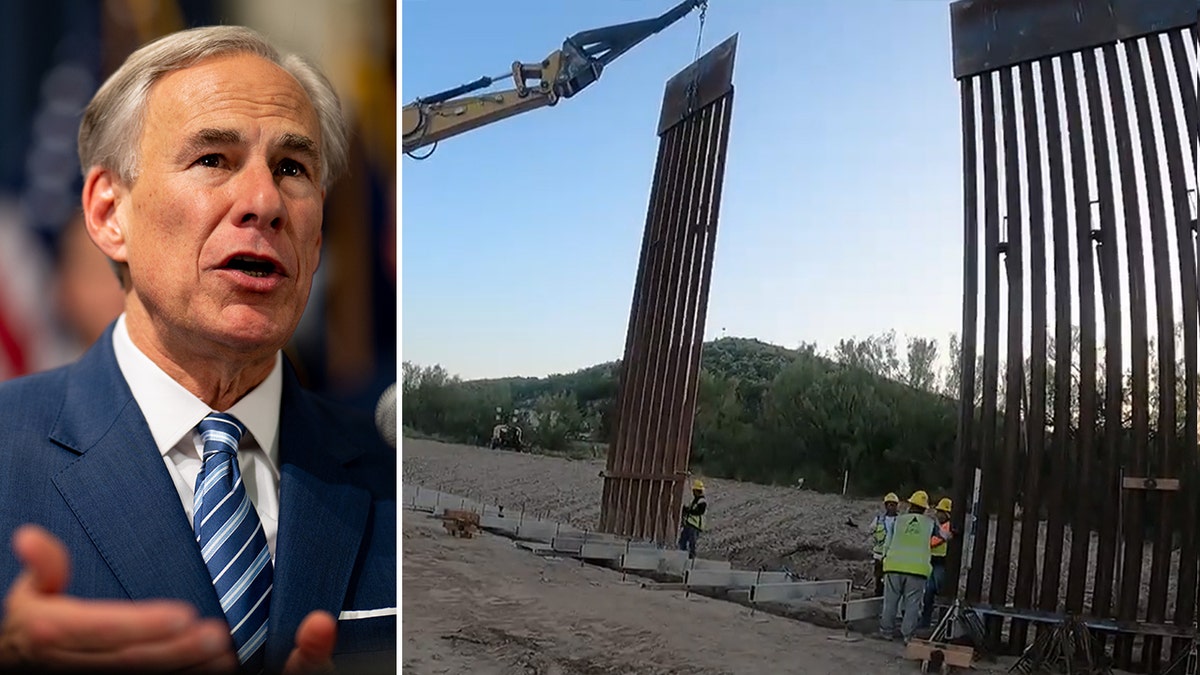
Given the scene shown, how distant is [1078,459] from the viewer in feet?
11.4

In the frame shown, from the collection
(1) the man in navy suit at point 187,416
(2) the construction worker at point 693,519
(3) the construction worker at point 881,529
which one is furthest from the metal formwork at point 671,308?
(1) the man in navy suit at point 187,416

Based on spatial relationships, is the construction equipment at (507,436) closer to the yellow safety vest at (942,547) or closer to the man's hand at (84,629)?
the man's hand at (84,629)

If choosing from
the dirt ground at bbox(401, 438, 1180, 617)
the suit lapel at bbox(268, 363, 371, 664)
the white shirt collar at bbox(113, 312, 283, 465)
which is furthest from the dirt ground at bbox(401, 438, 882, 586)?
the white shirt collar at bbox(113, 312, 283, 465)

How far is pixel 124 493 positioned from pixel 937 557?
104 inches

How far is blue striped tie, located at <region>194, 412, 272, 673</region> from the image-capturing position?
112 inches

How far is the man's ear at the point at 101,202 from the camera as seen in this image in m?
2.86

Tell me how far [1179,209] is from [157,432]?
11.2 ft

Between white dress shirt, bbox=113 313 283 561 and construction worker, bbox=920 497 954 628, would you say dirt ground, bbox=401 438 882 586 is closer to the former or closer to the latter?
construction worker, bbox=920 497 954 628

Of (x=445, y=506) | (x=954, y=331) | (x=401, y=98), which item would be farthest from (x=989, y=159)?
(x=445, y=506)

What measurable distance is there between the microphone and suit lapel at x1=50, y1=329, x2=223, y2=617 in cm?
68

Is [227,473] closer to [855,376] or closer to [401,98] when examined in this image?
[401,98]

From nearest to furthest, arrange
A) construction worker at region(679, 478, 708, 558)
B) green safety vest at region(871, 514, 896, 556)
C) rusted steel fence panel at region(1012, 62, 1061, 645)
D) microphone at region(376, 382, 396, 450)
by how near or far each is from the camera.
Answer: microphone at region(376, 382, 396, 450), rusted steel fence panel at region(1012, 62, 1061, 645), green safety vest at region(871, 514, 896, 556), construction worker at region(679, 478, 708, 558)

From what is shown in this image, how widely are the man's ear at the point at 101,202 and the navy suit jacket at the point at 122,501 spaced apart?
12.0 inches

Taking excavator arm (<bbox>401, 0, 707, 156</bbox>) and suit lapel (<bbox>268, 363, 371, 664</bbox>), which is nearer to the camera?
suit lapel (<bbox>268, 363, 371, 664</bbox>)
